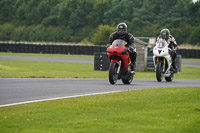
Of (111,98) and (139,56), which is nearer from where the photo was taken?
(111,98)

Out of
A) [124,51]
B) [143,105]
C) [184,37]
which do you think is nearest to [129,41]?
[124,51]

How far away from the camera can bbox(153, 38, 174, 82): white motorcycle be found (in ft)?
64.1

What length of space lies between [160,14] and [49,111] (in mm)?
73670

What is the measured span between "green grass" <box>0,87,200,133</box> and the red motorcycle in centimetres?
447

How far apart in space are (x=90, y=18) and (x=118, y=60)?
74810 mm

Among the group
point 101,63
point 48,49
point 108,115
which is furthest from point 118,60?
point 48,49

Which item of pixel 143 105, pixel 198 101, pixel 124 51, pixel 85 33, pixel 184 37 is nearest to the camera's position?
pixel 143 105

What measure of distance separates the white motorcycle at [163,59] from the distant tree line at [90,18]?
47.4 metres

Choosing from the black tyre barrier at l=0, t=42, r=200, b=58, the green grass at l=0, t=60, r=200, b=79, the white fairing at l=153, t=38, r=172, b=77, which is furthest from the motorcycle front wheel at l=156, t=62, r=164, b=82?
the black tyre barrier at l=0, t=42, r=200, b=58

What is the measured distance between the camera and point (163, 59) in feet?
65.0

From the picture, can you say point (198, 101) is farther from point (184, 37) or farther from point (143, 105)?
point (184, 37)

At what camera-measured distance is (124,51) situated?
1664 centimetres

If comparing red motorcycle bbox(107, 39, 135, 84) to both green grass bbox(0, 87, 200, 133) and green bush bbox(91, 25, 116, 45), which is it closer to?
green grass bbox(0, 87, 200, 133)

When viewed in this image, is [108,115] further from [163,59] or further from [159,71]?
[163,59]
